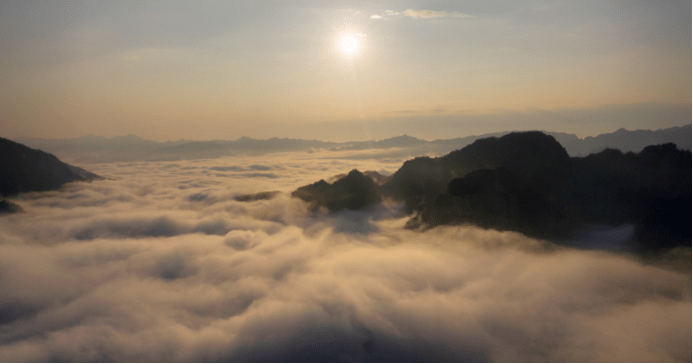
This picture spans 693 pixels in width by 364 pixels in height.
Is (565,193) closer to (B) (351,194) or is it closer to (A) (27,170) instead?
(B) (351,194)

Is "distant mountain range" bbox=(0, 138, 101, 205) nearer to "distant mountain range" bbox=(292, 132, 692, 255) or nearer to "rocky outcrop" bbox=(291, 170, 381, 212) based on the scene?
"rocky outcrop" bbox=(291, 170, 381, 212)

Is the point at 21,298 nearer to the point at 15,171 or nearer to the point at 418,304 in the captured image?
the point at 15,171

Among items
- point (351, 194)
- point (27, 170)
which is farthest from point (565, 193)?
point (27, 170)

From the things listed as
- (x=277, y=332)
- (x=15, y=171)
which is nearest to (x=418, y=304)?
(x=277, y=332)

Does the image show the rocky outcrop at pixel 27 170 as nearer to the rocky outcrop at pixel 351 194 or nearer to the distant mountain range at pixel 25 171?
the distant mountain range at pixel 25 171

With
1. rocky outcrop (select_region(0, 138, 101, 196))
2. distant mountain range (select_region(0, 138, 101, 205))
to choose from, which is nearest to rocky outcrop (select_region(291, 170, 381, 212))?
distant mountain range (select_region(0, 138, 101, 205))
